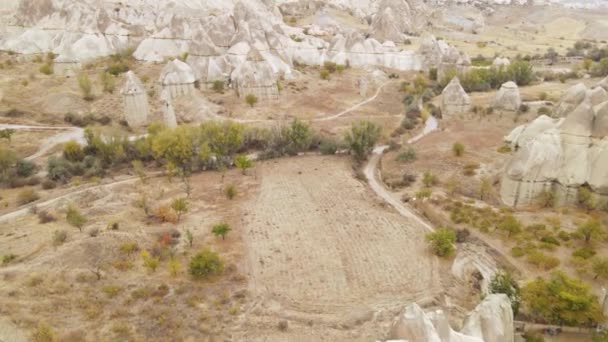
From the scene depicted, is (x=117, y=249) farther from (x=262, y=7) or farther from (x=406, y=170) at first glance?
(x=262, y=7)

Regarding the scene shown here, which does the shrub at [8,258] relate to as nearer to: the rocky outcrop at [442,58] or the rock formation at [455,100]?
the rock formation at [455,100]

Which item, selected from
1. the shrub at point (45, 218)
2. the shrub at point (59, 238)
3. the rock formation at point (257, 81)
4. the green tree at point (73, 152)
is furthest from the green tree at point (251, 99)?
the shrub at point (59, 238)

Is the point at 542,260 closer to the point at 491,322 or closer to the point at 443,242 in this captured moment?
the point at 443,242

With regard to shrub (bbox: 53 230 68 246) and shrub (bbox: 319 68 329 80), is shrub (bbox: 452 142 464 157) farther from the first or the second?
shrub (bbox: 53 230 68 246)

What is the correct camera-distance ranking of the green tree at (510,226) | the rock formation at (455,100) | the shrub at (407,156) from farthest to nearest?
1. the rock formation at (455,100)
2. the shrub at (407,156)
3. the green tree at (510,226)

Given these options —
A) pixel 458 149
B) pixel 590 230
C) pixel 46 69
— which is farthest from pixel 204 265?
pixel 46 69
